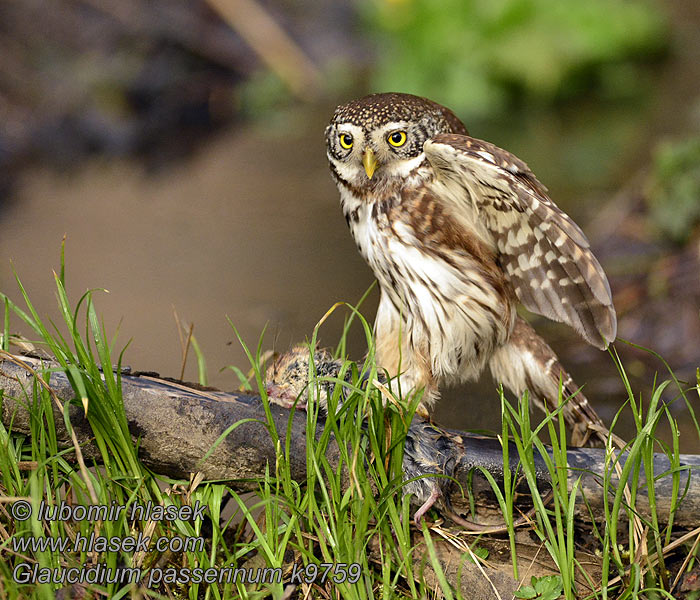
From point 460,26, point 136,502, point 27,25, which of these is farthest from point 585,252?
point 27,25

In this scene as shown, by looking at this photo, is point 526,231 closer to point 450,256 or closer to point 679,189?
point 450,256

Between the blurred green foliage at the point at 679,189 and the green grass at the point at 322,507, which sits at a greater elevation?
the blurred green foliage at the point at 679,189

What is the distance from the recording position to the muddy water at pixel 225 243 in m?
4.61

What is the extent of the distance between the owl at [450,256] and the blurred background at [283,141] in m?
1.41

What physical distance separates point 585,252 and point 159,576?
145 cm

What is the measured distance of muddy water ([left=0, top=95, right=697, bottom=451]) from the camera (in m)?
4.61

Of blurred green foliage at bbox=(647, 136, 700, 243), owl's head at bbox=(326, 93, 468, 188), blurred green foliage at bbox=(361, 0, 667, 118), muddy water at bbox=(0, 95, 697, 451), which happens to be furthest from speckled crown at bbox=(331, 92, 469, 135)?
blurred green foliage at bbox=(361, 0, 667, 118)

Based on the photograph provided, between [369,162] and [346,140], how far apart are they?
0.14 m

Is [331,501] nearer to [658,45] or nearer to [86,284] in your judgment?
[86,284]

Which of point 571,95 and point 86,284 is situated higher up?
point 571,95

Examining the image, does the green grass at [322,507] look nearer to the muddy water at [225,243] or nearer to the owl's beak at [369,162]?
the owl's beak at [369,162]

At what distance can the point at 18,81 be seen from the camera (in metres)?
7.93

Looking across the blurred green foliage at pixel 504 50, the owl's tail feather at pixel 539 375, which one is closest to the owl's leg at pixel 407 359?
the owl's tail feather at pixel 539 375

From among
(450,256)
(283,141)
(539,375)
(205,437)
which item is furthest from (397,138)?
(283,141)
